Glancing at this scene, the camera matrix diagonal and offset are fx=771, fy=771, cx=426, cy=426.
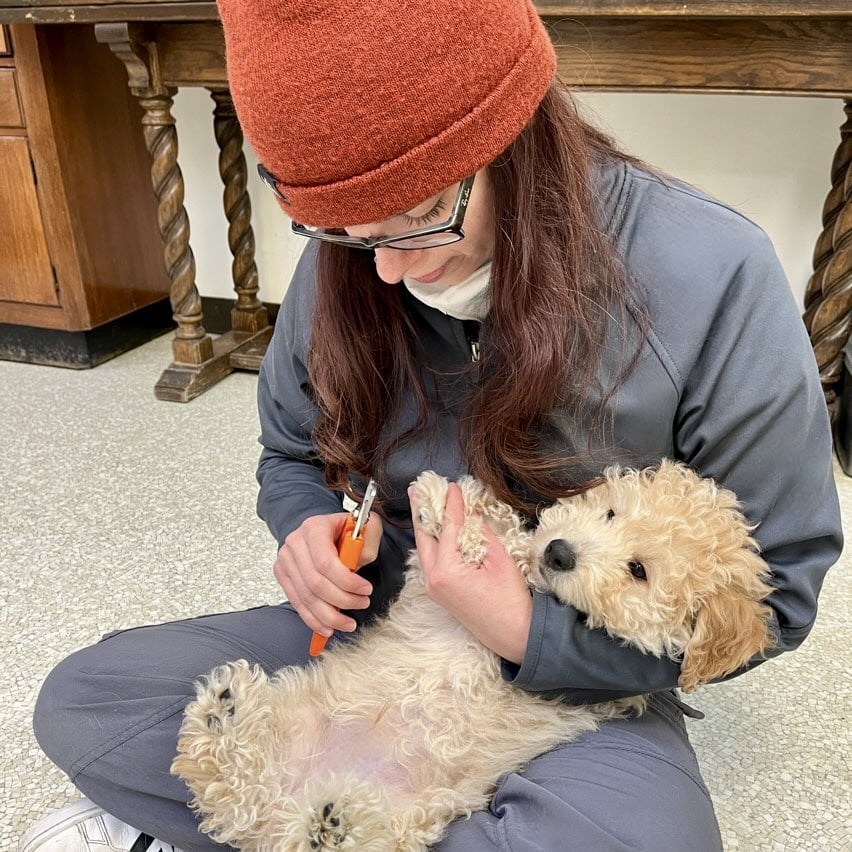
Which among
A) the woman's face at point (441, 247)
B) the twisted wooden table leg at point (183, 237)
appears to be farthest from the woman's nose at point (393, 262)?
the twisted wooden table leg at point (183, 237)

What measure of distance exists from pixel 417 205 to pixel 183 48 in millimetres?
1621

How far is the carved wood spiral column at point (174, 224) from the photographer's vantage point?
2105mm

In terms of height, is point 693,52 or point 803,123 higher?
point 693,52

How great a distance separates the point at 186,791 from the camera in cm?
87

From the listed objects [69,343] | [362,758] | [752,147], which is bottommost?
[69,343]

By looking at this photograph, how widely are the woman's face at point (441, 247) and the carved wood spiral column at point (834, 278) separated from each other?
134cm

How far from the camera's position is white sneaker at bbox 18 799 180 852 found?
899mm

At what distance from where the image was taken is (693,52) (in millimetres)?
1604

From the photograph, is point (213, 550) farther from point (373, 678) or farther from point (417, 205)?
point (417, 205)

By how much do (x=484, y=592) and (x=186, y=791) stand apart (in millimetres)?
407

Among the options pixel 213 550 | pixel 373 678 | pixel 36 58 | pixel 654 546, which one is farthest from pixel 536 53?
pixel 36 58

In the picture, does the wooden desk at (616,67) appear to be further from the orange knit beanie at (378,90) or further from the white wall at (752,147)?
the orange knit beanie at (378,90)

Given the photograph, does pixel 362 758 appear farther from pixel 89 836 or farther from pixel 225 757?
pixel 89 836

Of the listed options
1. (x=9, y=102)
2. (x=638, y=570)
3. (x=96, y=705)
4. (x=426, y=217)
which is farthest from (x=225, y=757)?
(x=9, y=102)
